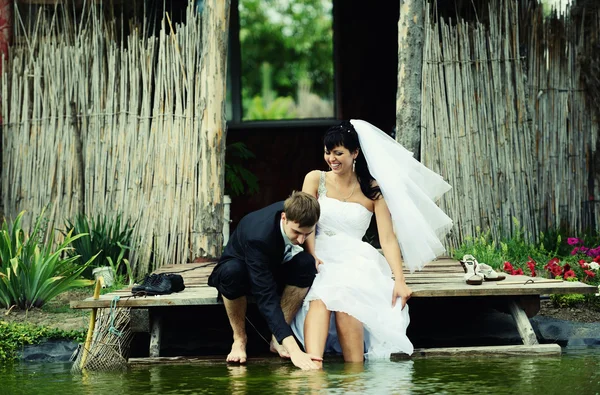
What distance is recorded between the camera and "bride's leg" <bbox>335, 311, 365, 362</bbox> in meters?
5.45

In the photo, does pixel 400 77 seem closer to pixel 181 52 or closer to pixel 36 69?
pixel 181 52

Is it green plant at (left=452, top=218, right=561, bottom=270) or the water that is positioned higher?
green plant at (left=452, top=218, right=561, bottom=270)

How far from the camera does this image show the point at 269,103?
20250mm

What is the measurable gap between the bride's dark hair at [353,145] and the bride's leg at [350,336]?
2.94 ft

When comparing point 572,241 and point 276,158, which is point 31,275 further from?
point 276,158

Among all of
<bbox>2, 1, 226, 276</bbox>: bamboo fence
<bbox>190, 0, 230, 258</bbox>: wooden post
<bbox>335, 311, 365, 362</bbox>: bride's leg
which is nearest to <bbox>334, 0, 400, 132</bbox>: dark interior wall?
<bbox>2, 1, 226, 276</bbox>: bamboo fence

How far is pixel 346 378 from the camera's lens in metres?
4.81

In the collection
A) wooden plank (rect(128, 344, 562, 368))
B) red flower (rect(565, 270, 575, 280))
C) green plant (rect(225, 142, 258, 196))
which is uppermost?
green plant (rect(225, 142, 258, 196))

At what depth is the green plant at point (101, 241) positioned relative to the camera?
299 inches

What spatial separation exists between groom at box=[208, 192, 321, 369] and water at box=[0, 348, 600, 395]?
195mm

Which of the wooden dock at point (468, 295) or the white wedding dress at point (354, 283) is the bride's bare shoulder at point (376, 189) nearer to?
the white wedding dress at point (354, 283)

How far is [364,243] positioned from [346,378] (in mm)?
1334

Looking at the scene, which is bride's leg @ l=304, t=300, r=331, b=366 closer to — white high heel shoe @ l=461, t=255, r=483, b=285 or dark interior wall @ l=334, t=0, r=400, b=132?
white high heel shoe @ l=461, t=255, r=483, b=285

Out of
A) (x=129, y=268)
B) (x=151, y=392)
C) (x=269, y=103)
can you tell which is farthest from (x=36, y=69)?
(x=269, y=103)
